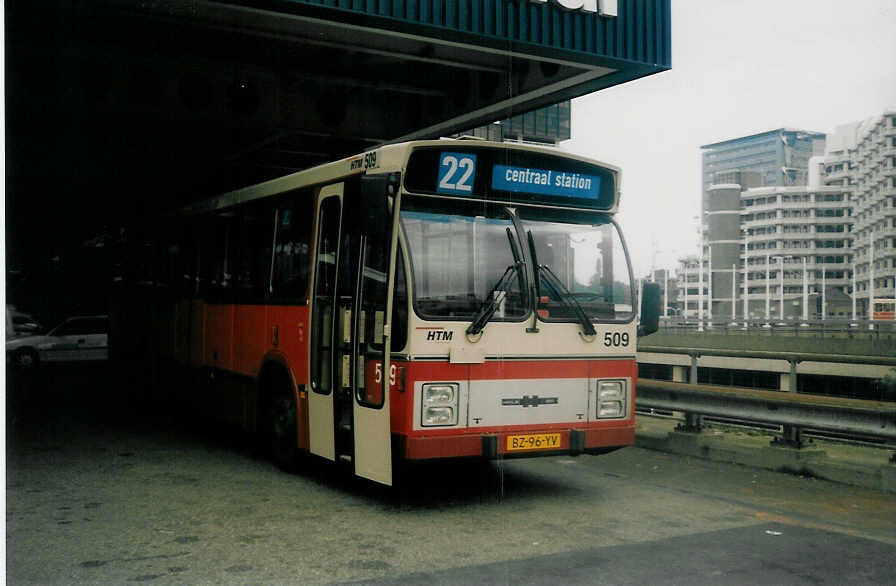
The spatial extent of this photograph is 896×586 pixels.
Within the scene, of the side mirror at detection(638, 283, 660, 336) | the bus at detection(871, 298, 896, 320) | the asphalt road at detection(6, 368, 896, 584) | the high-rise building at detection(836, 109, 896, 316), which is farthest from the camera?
the bus at detection(871, 298, 896, 320)

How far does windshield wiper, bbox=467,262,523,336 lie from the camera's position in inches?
287

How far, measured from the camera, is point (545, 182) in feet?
26.1

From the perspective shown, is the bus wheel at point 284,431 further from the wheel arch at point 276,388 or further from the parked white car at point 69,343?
the parked white car at point 69,343

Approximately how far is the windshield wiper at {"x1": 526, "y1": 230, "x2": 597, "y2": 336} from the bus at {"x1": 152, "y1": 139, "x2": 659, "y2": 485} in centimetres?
1

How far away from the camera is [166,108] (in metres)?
14.6

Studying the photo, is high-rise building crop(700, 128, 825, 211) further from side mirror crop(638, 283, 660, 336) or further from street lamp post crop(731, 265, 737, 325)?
street lamp post crop(731, 265, 737, 325)

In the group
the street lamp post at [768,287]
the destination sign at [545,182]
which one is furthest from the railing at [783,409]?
the street lamp post at [768,287]

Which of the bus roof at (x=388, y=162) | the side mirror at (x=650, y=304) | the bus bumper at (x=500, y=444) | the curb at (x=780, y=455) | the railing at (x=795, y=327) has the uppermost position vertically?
the bus roof at (x=388, y=162)

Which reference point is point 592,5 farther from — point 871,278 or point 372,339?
point 871,278

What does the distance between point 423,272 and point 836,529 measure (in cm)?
375

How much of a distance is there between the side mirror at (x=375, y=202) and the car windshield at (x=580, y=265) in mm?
1328

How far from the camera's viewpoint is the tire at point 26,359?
23.5m

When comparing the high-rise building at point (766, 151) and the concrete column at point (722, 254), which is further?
the concrete column at point (722, 254)

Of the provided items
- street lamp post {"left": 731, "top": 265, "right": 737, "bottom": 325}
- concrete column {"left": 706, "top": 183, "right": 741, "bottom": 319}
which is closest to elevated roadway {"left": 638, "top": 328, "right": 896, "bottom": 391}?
street lamp post {"left": 731, "top": 265, "right": 737, "bottom": 325}
